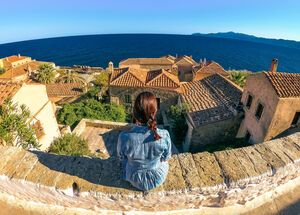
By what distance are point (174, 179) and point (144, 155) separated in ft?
2.89

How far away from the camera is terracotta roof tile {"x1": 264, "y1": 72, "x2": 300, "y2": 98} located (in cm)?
1116

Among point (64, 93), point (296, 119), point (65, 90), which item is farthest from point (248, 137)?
point (65, 90)

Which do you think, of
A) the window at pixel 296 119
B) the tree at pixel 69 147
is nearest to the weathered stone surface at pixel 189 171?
the tree at pixel 69 147

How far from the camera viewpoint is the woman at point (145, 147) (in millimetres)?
3006

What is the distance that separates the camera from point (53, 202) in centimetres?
388

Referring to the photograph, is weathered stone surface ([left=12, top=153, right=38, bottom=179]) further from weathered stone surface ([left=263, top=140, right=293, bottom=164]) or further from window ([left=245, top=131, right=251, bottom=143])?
window ([left=245, top=131, right=251, bottom=143])

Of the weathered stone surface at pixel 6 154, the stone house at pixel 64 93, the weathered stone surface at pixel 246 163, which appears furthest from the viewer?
the stone house at pixel 64 93

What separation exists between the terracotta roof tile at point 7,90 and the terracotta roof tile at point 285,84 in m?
13.6

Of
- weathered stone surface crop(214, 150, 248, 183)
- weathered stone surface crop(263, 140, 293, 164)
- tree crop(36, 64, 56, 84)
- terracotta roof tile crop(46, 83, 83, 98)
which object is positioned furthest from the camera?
tree crop(36, 64, 56, 84)

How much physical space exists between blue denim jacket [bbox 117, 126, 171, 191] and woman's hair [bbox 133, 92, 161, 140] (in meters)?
0.12

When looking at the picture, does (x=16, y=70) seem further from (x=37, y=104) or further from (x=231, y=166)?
(x=231, y=166)

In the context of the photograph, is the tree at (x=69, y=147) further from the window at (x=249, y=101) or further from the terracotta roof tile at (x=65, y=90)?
the terracotta roof tile at (x=65, y=90)

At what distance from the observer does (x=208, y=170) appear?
12.5 ft

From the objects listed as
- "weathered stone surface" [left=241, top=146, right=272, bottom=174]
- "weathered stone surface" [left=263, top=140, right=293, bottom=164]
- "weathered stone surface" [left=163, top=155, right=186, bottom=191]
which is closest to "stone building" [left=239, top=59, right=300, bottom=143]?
"weathered stone surface" [left=263, top=140, right=293, bottom=164]
